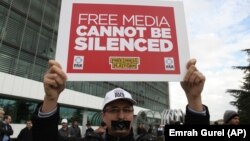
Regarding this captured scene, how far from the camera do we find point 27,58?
22531mm

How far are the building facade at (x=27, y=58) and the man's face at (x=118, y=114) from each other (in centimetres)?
1817

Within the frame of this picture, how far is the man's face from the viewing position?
2606 millimetres

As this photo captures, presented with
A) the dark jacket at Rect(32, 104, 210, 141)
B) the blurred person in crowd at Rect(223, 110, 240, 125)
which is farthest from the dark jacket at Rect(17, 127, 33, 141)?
the dark jacket at Rect(32, 104, 210, 141)

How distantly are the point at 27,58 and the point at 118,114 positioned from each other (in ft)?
69.7

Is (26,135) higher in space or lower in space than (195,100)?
lower

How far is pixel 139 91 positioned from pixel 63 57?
4330 centimetres

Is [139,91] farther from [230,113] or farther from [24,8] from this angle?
[230,113]

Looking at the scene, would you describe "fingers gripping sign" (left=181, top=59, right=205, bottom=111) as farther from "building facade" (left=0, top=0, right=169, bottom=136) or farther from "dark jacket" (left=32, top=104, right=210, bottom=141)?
"building facade" (left=0, top=0, right=169, bottom=136)

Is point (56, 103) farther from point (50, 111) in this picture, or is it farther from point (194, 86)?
point (194, 86)

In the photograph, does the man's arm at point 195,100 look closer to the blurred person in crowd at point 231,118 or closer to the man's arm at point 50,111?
the man's arm at point 50,111

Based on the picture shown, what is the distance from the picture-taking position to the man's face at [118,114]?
2.61m

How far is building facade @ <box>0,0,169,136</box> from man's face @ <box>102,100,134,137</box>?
18.2 m

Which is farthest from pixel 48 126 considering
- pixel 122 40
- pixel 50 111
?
pixel 122 40

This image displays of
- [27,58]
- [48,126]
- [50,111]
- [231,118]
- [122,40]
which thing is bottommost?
[48,126]
